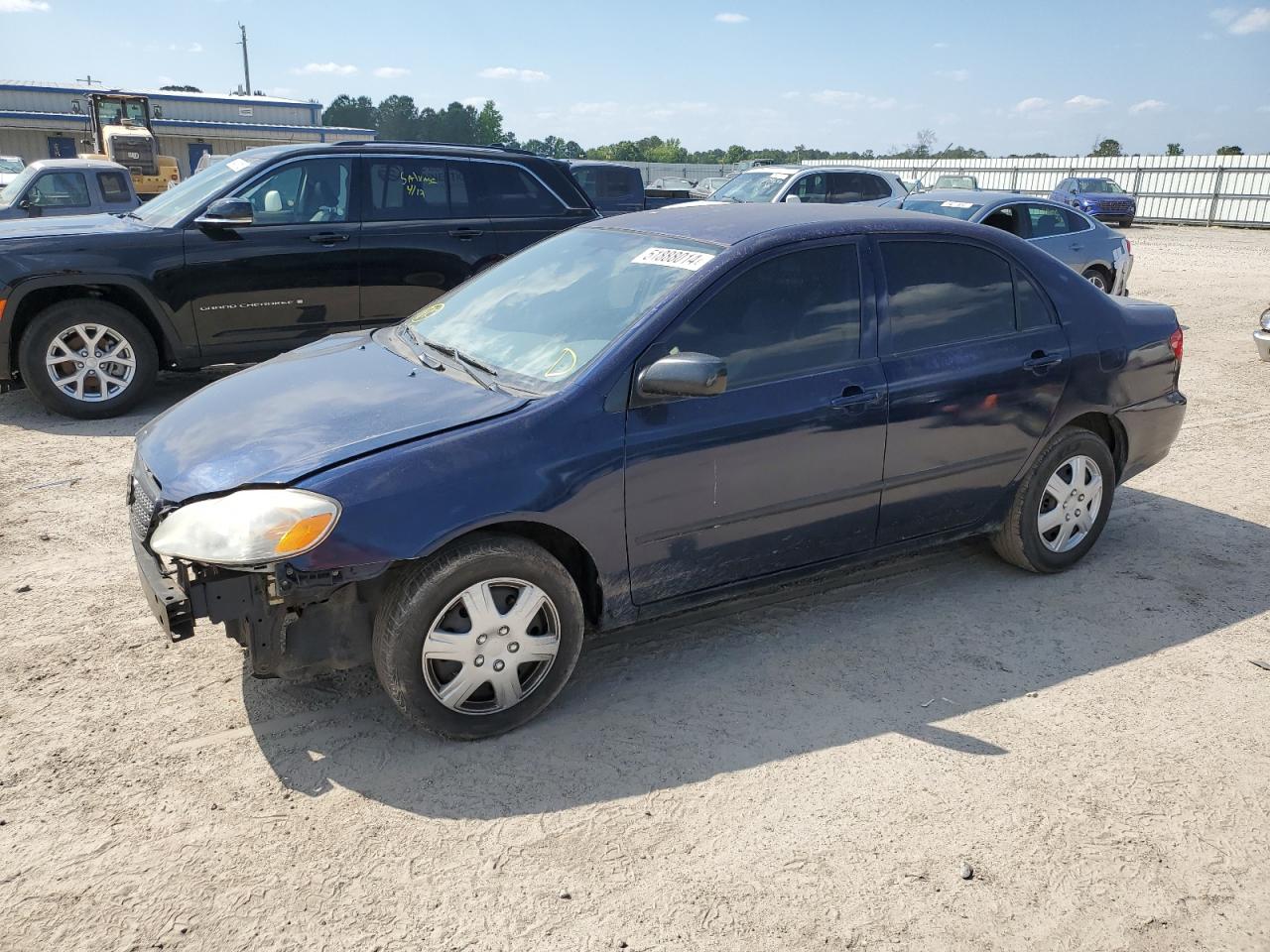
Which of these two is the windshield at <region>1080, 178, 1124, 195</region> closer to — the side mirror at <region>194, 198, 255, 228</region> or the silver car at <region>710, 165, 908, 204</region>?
the silver car at <region>710, 165, 908, 204</region>

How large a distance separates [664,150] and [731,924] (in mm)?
111965

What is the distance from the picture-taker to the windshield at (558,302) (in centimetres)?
364

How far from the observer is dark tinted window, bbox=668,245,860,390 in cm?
367

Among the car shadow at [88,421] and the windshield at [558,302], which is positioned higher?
the windshield at [558,302]

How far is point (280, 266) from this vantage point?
24.2ft

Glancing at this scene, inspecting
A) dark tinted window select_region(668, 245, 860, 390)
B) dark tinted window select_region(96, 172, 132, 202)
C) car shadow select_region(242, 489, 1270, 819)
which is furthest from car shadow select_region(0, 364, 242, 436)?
dark tinted window select_region(96, 172, 132, 202)

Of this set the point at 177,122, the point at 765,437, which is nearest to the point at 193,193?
the point at 765,437

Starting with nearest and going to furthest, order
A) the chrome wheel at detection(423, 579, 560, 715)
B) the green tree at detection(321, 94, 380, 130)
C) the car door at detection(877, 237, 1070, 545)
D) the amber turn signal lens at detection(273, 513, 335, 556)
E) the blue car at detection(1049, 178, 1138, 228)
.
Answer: the amber turn signal lens at detection(273, 513, 335, 556) < the chrome wheel at detection(423, 579, 560, 715) < the car door at detection(877, 237, 1070, 545) < the blue car at detection(1049, 178, 1138, 228) < the green tree at detection(321, 94, 380, 130)

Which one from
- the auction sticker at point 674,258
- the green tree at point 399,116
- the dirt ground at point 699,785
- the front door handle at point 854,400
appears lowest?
the dirt ground at point 699,785

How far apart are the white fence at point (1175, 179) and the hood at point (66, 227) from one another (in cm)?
3005

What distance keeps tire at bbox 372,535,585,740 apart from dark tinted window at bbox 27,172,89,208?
43.6ft

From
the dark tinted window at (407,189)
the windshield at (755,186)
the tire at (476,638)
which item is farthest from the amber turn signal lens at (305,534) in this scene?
the windshield at (755,186)

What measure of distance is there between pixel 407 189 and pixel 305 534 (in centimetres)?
562

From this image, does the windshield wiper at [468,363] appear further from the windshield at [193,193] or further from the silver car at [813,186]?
the silver car at [813,186]
